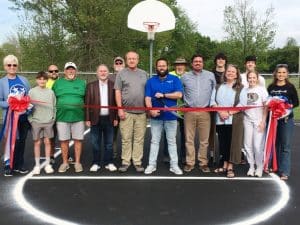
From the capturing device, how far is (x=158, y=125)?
749 cm

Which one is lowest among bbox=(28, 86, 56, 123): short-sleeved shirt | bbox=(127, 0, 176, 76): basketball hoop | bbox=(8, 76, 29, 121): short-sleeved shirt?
bbox=(28, 86, 56, 123): short-sleeved shirt

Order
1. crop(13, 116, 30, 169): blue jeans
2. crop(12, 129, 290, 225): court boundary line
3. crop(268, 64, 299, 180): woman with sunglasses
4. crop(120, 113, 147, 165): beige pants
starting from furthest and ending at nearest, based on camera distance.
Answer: crop(120, 113, 147, 165): beige pants < crop(13, 116, 30, 169): blue jeans < crop(268, 64, 299, 180): woman with sunglasses < crop(12, 129, 290, 225): court boundary line

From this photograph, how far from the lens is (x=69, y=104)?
7316mm

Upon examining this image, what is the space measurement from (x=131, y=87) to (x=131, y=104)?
0.28m

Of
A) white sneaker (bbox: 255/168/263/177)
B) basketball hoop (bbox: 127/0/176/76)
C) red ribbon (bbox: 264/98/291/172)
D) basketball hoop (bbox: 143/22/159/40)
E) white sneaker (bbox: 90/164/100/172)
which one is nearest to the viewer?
red ribbon (bbox: 264/98/291/172)

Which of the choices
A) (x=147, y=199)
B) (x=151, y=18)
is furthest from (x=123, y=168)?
(x=151, y=18)

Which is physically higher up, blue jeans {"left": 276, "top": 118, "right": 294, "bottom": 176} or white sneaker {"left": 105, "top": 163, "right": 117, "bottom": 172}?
blue jeans {"left": 276, "top": 118, "right": 294, "bottom": 176}

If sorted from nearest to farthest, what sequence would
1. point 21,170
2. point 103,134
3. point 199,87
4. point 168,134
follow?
point 199,87 → point 168,134 → point 21,170 → point 103,134

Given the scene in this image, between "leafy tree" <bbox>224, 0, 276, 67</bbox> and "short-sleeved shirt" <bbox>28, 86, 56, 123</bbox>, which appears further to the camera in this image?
"leafy tree" <bbox>224, 0, 276, 67</bbox>

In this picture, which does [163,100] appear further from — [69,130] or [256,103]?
[69,130]

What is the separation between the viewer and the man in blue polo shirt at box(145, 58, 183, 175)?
23.6 feet

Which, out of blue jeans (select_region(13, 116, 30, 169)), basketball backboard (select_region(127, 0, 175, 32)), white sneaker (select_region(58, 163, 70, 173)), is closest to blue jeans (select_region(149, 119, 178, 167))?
white sneaker (select_region(58, 163, 70, 173))

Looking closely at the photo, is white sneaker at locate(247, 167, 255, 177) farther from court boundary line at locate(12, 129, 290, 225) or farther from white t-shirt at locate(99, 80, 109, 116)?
white t-shirt at locate(99, 80, 109, 116)

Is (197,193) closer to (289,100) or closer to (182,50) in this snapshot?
(289,100)
